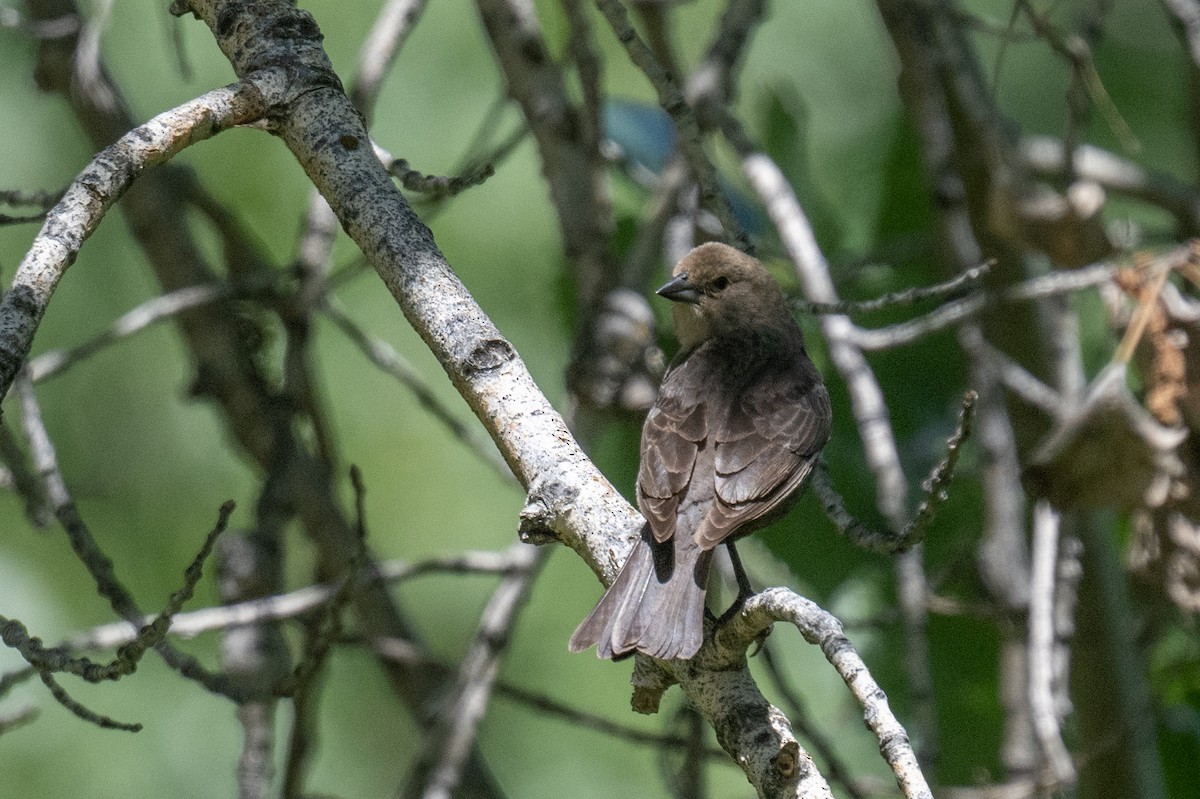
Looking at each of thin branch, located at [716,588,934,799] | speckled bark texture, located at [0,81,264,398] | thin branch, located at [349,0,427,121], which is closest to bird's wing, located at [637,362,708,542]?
thin branch, located at [716,588,934,799]

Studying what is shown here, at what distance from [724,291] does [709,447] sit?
921 millimetres

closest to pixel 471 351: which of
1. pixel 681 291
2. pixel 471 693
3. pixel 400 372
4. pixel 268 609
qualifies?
pixel 268 609

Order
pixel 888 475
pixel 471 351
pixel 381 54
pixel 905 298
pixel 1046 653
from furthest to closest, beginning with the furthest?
pixel 381 54 → pixel 1046 653 → pixel 888 475 → pixel 905 298 → pixel 471 351

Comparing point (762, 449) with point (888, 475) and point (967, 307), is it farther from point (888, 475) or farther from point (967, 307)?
point (967, 307)

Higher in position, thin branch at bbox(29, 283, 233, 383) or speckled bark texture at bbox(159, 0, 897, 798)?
thin branch at bbox(29, 283, 233, 383)

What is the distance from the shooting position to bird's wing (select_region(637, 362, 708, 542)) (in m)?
2.84

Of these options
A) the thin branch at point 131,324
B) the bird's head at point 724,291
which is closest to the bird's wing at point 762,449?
the bird's head at point 724,291

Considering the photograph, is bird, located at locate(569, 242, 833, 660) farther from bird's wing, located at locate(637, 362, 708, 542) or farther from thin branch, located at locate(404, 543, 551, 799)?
thin branch, located at locate(404, 543, 551, 799)

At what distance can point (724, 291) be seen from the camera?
4031 mm

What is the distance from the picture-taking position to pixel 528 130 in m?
4.63

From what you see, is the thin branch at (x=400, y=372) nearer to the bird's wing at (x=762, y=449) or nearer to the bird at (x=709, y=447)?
the bird at (x=709, y=447)

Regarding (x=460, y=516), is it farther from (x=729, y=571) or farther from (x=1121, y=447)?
(x=1121, y=447)

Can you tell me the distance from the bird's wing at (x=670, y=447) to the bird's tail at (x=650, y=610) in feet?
0.32

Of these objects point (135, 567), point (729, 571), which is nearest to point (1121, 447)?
point (729, 571)
